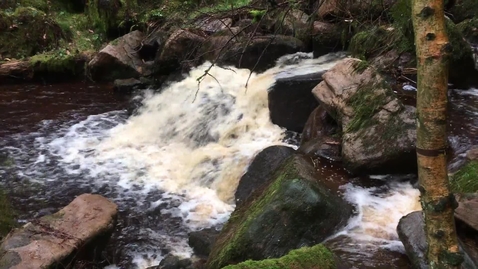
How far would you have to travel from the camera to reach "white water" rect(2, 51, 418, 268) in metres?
4.97

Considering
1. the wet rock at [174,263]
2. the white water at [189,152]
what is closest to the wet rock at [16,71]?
the white water at [189,152]

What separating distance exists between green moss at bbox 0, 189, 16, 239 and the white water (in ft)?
3.64

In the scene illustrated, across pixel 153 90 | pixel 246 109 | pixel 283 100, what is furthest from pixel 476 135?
pixel 153 90

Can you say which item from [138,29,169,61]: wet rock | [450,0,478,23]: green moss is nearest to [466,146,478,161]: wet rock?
[450,0,478,23]: green moss

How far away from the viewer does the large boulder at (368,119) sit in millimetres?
4836

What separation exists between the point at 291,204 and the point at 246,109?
4009 millimetres

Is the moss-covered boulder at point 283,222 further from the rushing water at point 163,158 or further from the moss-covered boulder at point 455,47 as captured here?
the moss-covered boulder at point 455,47

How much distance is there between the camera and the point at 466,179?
4.01 metres

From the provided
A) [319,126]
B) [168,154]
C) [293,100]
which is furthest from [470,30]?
[168,154]

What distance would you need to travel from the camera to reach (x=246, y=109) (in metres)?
7.81

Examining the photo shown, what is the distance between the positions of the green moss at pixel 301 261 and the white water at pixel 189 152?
126 centimetres

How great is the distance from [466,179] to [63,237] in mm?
3830

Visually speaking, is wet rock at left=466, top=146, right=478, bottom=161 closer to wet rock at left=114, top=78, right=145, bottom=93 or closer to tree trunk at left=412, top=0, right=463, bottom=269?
tree trunk at left=412, top=0, right=463, bottom=269

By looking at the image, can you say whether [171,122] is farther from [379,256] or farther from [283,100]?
[379,256]
